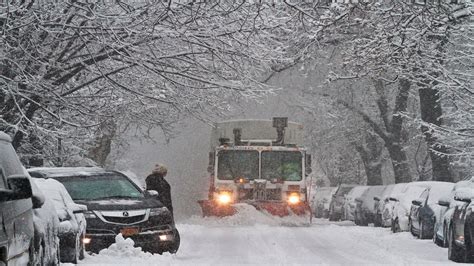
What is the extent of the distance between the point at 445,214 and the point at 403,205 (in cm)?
673

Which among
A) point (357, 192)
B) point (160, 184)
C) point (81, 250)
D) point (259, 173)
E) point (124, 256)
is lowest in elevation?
point (124, 256)

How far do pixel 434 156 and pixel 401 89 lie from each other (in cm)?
588

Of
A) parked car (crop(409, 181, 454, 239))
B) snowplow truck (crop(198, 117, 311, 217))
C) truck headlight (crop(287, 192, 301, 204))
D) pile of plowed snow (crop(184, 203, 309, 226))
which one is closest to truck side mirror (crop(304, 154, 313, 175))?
snowplow truck (crop(198, 117, 311, 217))

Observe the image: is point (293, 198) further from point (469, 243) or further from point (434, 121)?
point (469, 243)

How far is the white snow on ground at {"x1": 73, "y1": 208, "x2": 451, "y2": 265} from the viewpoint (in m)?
13.7

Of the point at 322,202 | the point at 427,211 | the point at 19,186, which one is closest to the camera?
the point at 19,186

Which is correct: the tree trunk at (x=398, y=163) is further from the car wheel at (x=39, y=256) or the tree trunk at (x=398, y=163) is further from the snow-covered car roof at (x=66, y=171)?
the car wheel at (x=39, y=256)

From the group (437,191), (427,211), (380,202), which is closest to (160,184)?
(427,211)

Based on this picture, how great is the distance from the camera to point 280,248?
1714 centimetres

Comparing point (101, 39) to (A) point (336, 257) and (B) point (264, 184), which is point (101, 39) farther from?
(B) point (264, 184)

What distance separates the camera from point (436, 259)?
1542 centimetres

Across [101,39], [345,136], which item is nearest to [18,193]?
[101,39]

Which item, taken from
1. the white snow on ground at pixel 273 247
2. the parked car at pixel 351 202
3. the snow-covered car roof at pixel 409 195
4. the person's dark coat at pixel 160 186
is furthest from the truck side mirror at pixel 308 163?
the person's dark coat at pixel 160 186

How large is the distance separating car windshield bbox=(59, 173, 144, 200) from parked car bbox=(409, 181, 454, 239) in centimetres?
703
